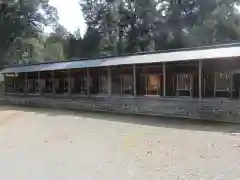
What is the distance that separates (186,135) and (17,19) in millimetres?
32752

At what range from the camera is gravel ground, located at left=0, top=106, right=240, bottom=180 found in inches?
371

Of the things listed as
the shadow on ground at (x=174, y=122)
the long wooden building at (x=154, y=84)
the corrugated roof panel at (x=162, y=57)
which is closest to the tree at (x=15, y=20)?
the long wooden building at (x=154, y=84)

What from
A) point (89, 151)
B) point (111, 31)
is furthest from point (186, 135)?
point (111, 31)

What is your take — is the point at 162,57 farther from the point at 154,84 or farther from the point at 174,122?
the point at 174,122

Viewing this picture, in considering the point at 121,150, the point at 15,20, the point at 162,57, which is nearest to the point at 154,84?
the point at 162,57

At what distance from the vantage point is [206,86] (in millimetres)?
21453

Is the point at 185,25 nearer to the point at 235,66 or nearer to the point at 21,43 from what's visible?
the point at 21,43

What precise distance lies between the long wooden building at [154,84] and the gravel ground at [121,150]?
4.84 feet

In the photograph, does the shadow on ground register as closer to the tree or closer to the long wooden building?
the long wooden building

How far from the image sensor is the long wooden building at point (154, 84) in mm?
19047

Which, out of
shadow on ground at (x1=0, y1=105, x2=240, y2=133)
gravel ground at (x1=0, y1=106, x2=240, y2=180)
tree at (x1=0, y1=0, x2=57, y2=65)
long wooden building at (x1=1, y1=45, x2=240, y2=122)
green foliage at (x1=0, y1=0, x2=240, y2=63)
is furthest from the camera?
tree at (x1=0, y1=0, x2=57, y2=65)

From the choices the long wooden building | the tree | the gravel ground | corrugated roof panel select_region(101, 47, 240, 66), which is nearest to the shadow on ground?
the gravel ground

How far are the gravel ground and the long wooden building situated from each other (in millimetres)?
1477

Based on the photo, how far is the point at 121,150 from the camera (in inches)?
484
